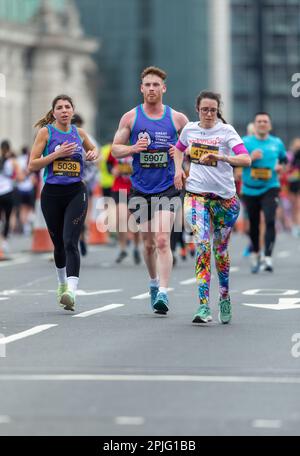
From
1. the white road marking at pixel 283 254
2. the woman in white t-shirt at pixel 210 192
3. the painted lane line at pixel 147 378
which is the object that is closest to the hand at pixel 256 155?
the white road marking at pixel 283 254

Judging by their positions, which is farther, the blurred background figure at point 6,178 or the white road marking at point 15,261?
the blurred background figure at point 6,178

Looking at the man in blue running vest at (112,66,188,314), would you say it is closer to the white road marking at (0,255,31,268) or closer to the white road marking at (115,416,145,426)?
the white road marking at (115,416,145,426)

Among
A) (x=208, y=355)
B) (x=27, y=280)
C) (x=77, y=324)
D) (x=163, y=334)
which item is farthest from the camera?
(x=27, y=280)

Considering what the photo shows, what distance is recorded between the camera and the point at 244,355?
991 cm

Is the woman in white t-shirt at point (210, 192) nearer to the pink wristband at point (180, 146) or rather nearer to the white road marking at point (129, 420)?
the pink wristband at point (180, 146)

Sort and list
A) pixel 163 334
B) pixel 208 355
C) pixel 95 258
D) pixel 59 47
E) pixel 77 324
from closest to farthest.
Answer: pixel 208 355 → pixel 163 334 → pixel 77 324 → pixel 95 258 → pixel 59 47

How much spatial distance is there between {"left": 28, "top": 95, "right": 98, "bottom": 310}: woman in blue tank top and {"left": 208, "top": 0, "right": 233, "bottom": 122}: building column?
380ft

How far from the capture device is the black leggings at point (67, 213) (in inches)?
517

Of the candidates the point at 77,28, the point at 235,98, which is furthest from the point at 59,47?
the point at 235,98

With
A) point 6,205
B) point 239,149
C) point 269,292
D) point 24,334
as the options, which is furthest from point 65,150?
point 6,205

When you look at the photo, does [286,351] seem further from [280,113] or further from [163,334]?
[280,113]

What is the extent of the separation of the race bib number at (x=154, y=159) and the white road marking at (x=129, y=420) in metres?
5.57

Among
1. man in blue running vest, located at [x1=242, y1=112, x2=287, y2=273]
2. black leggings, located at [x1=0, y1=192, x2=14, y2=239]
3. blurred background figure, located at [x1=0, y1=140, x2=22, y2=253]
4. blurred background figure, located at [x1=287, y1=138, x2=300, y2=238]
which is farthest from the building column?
man in blue running vest, located at [x1=242, y1=112, x2=287, y2=273]

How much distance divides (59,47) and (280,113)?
27.2 metres
